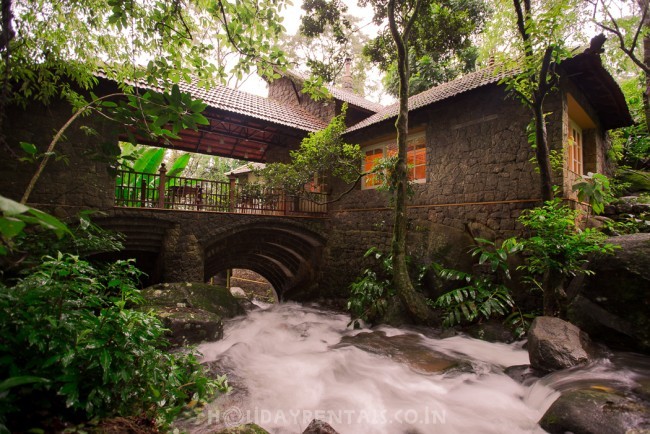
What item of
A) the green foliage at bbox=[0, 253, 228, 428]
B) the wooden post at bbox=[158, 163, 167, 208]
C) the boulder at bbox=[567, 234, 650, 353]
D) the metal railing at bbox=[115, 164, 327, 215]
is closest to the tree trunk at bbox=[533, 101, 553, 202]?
the boulder at bbox=[567, 234, 650, 353]

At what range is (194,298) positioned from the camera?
6.86 meters

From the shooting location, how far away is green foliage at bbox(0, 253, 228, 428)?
1.79 meters

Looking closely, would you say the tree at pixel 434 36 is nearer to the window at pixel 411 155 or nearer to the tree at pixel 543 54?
the tree at pixel 543 54

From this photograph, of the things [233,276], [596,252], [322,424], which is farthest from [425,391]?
[233,276]

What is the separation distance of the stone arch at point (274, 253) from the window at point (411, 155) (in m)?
2.91

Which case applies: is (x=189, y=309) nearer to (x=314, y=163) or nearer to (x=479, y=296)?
(x=314, y=163)

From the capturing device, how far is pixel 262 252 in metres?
12.4

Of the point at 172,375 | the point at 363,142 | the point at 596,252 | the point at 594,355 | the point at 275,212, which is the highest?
the point at 363,142

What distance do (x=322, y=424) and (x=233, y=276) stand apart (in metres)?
18.7

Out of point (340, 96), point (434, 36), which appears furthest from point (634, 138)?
point (340, 96)

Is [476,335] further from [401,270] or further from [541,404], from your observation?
[541,404]

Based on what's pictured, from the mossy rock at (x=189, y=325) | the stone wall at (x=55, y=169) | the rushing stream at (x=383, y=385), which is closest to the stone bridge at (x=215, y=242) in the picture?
the stone wall at (x=55, y=169)

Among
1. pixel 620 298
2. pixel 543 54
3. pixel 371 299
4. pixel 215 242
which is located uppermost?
pixel 543 54

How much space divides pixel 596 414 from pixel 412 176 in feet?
23.4
